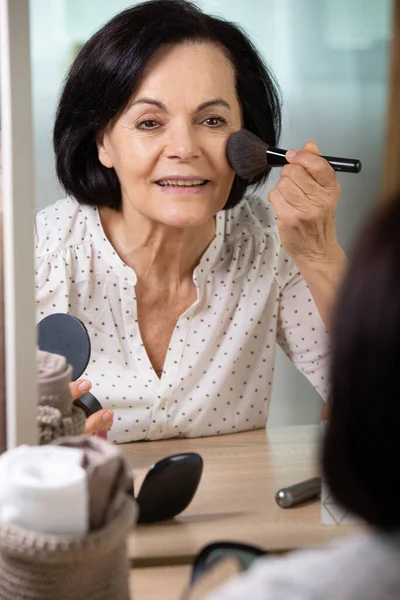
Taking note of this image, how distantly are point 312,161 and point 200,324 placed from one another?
19 centimetres

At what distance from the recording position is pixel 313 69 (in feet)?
2.62

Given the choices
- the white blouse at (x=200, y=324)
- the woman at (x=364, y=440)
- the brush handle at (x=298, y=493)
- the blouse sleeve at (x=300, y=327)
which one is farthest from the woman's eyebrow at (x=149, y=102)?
the woman at (x=364, y=440)

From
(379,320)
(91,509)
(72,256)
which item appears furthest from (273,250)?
(379,320)

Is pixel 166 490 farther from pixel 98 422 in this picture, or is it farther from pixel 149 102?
pixel 149 102

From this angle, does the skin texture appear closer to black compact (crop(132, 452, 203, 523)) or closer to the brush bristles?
the brush bristles

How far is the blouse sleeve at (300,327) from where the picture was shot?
878 millimetres

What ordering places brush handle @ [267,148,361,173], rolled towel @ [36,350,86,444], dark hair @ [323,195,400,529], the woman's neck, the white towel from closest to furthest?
dark hair @ [323,195,400,529], the white towel, rolled towel @ [36,350,86,444], brush handle @ [267,148,361,173], the woman's neck

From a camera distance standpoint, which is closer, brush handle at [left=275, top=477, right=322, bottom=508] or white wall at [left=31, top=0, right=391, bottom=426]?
brush handle at [left=275, top=477, right=322, bottom=508]

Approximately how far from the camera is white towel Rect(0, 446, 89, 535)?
43 cm

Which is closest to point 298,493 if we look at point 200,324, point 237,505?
point 237,505

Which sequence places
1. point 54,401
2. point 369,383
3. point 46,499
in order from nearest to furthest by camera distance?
point 369,383 → point 46,499 → point 54,401

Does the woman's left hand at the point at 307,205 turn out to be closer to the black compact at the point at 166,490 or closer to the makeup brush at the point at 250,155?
the makeup brush at the point at 250,155

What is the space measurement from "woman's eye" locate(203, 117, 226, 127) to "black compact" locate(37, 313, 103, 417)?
0.79 ft

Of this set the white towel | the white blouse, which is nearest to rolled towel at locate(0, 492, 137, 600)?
the white towel
